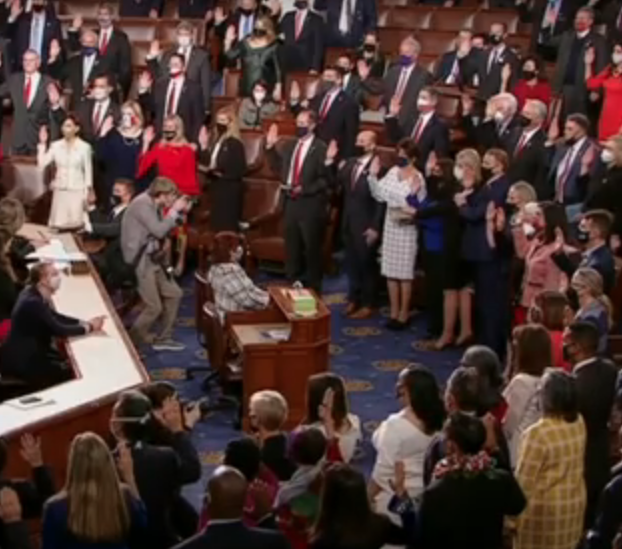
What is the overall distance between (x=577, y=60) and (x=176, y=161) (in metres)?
3.90

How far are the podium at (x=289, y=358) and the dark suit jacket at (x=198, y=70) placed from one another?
5.09 metres

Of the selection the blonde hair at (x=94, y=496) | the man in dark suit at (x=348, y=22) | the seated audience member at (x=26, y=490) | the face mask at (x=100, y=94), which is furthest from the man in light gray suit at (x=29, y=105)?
the blonde hair at (x=94, y=496)

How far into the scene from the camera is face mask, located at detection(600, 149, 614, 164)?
10648 mm

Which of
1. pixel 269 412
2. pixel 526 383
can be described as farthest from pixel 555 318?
pixel 269 412

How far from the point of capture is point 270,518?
19.1 feet

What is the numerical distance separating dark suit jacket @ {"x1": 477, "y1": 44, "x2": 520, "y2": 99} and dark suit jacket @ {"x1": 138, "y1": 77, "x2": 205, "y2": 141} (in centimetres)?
256

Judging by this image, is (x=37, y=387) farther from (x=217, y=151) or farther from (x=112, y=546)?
(x=217, y=151)

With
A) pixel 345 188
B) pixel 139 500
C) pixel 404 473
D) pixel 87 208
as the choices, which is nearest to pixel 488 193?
pixel 345 188

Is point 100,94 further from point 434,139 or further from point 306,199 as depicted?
point 434,139

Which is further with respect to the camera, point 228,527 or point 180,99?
point 180,99

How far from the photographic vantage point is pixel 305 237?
1188cm

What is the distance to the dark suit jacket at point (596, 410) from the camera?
694 cm

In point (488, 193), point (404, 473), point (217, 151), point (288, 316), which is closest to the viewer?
point (404, 473)

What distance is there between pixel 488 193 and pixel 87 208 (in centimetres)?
340
